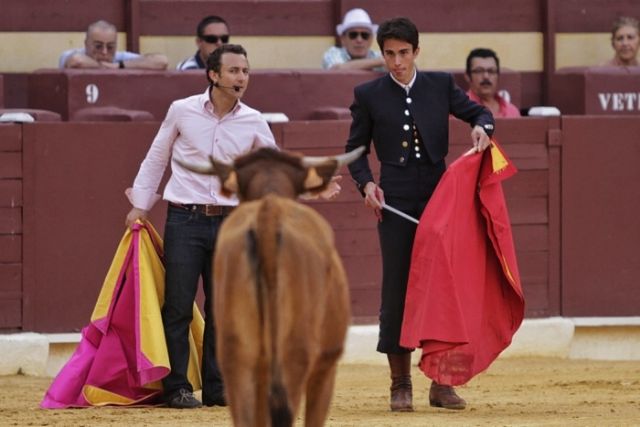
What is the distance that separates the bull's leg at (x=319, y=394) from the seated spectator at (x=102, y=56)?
18.0 ft

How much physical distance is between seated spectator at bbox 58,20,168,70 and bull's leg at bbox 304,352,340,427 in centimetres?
550

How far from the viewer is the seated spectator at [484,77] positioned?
10680 mm

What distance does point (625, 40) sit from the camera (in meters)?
11.6

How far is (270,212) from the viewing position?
4.84 metres

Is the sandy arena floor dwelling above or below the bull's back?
below

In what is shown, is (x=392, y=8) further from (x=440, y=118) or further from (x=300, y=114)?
(x=440, y=118)

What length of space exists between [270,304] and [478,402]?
3.79 meters

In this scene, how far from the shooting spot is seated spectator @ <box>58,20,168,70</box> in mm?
10367

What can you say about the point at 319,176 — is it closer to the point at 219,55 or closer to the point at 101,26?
the point at 219,55

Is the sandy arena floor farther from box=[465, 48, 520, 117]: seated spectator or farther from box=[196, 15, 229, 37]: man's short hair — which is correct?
box=[196, 15, 229, 37]: man's short hair

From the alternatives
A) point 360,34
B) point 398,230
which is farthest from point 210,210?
point 360,34

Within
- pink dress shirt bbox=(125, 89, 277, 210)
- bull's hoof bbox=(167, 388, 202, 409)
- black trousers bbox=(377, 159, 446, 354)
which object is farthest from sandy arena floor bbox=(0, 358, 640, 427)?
pink dress shirt bbox=(125, 89, 277, 210)

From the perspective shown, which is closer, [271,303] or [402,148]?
[271,303]

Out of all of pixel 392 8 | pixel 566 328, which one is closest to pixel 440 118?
pixel 566 328
